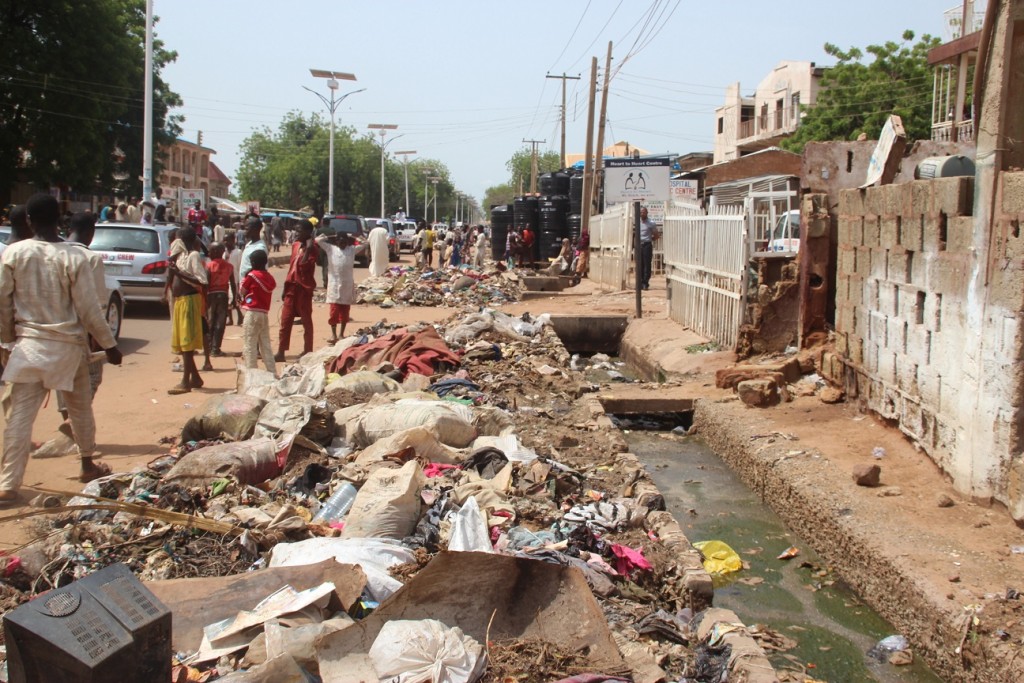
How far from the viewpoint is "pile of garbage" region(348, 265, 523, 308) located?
20.8m

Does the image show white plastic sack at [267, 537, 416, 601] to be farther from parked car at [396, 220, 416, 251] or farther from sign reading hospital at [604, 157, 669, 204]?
parked car at [396, 220, 416, 251]

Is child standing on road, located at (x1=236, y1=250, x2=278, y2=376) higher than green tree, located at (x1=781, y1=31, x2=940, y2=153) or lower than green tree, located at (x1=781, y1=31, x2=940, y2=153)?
lower

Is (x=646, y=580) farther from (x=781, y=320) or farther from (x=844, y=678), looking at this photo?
(x=781, y=320)

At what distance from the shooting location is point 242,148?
259 ft

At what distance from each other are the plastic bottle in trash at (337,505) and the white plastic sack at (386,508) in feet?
0.44

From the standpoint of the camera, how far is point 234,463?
5.59m

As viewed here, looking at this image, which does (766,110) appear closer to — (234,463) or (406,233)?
(406,233)

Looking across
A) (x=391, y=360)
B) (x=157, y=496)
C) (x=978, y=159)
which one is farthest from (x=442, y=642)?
(x=391, y=360)

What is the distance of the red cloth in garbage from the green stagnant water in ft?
8.83

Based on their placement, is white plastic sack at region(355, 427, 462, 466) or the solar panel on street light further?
the solar panel on street light

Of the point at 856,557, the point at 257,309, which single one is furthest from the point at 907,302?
the point at 257,309

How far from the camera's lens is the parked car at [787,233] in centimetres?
1702

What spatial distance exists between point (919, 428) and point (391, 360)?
5383 mm

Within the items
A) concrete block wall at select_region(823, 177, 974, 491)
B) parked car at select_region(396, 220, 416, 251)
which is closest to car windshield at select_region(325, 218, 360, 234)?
parked car at select_region(396, 220, 416, 251)
